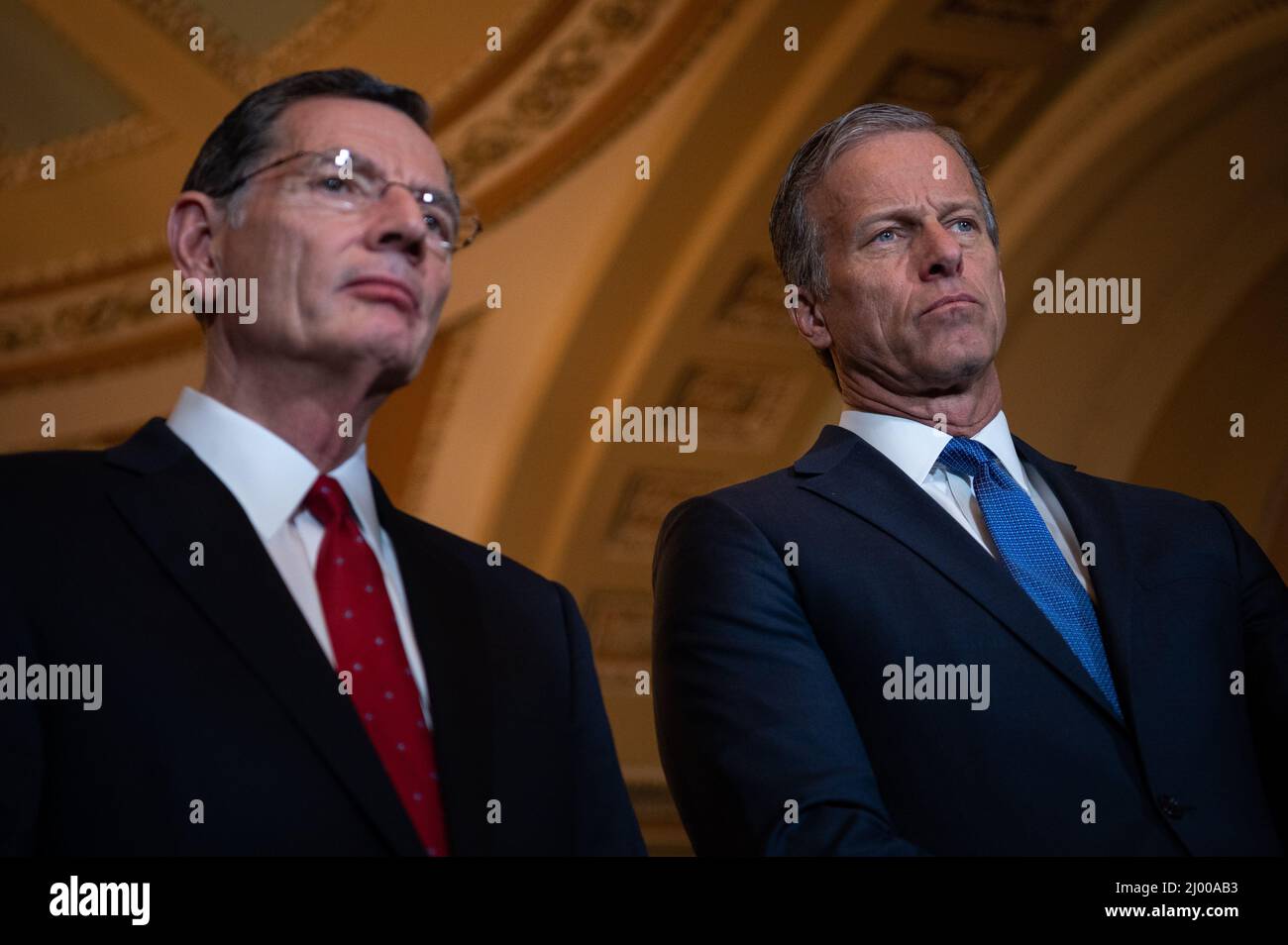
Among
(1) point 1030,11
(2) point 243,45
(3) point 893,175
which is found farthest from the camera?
(2) point 243,45

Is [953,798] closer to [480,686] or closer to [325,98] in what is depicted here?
[480,686]

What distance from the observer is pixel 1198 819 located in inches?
71.2

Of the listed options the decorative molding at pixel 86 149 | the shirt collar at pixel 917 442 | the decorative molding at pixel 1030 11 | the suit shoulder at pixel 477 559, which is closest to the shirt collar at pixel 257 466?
the suit shoulder at pixel 477 559

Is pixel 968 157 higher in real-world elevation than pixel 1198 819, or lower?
higher

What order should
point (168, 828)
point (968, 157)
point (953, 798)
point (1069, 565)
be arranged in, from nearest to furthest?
point (168, 828) < point (953, 798) < point (1069, 565) < point (968, 157)

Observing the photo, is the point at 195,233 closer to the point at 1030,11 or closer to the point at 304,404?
the point at 304,404

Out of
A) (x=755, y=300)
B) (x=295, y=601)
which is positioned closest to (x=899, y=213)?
(x=295, y=601)

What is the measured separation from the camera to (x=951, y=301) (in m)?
2.15

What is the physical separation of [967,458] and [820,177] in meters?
0.49

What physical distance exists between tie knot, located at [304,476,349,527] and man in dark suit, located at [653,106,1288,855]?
505mm

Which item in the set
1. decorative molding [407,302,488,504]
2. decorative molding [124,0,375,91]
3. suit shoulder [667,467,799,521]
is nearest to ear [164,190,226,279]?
suit shoulder [667,467,799,521]

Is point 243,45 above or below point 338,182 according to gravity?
above
